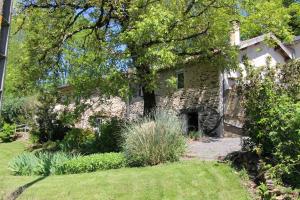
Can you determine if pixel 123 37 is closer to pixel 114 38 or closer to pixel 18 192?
pixel 114 38

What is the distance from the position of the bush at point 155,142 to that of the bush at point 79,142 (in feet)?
19.1

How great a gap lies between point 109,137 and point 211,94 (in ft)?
26.1

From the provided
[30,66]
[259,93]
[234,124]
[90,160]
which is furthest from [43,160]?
[234,124]

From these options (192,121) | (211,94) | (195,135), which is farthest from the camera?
(192,121)

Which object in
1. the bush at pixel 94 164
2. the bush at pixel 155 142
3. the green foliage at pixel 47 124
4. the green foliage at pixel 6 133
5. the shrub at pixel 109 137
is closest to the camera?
the bush at pixel 155 142

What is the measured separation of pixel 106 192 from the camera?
1103 centimetres

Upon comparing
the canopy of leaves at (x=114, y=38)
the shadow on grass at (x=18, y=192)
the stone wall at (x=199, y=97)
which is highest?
the canopy of leaves at (x=114, y=38)

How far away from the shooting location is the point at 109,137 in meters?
19.8

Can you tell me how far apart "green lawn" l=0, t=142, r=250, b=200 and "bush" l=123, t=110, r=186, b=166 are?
0.71 metres

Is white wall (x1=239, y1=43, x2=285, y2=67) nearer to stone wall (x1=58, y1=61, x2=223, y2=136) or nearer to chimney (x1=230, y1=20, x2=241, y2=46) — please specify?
chimney (x1=230, y1=20, x2=241, y2=46)

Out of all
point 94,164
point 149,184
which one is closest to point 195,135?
point 94,164

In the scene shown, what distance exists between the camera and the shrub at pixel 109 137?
1936 centimetres

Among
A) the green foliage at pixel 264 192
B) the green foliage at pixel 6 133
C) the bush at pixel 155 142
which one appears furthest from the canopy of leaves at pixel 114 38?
the green foliage at pixel 6 133

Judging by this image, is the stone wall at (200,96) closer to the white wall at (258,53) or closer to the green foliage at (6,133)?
the white wall at (258,53)
